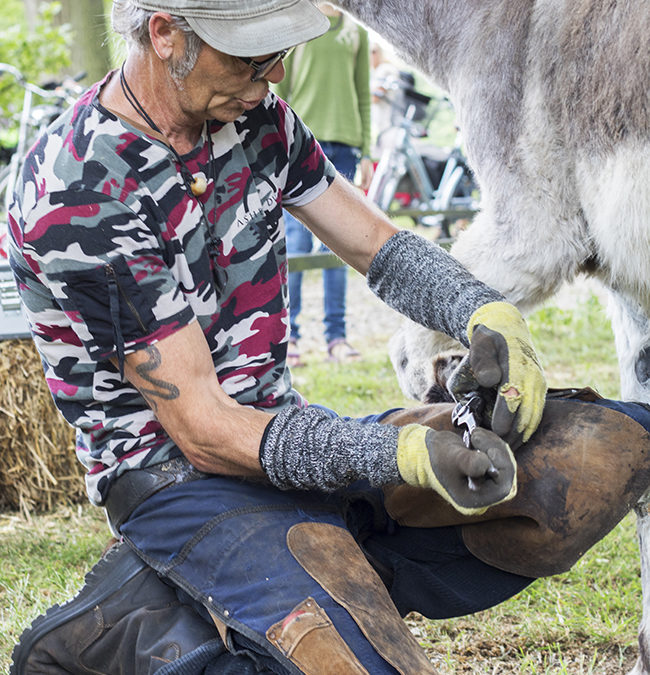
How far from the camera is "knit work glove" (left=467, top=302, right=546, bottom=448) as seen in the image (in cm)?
188

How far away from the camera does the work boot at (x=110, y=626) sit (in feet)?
6.14

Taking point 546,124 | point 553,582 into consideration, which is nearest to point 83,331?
point 546,124

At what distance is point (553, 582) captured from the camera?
9.87 ft

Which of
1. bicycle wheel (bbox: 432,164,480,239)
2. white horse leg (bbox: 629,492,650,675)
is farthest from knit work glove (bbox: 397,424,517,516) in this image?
bicycle wheel (bbox: 432,164,480,239)

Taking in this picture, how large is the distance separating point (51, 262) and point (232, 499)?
0.62m

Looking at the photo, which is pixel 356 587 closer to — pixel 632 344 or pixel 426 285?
pixel 426 285

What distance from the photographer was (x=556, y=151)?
2309 mm

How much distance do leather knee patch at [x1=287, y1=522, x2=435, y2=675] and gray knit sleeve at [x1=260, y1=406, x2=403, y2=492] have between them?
0.13 m

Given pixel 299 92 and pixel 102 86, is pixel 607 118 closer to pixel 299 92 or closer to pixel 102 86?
pixel 102 86

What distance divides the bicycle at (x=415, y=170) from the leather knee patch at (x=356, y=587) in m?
7.99

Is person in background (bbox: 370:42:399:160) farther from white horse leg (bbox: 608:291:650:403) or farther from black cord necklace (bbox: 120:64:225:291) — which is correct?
black cord necklace (bbox: 120:64:225:291)

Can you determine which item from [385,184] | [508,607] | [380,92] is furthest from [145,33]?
[380,92]

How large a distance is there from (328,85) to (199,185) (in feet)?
13.5

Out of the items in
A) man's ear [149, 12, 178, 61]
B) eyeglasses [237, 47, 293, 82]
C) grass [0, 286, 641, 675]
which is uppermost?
man's ear [149, 12, 178, 61]
